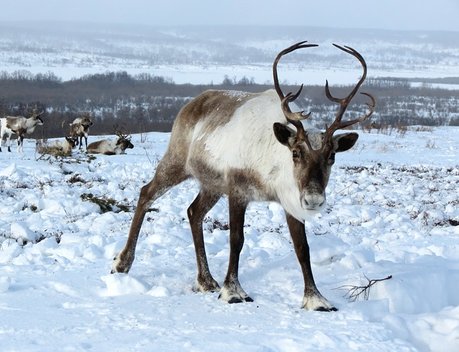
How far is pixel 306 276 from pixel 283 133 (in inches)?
42.6

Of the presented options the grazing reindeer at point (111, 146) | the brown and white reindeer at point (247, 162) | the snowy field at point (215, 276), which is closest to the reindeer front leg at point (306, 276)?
the brown and white reindeer at point (247, 162)

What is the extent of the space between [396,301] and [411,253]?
1762mm

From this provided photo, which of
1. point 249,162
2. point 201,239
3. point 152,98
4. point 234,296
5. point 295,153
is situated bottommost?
point 152,98

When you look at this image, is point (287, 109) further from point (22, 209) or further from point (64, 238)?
point (22, 209)

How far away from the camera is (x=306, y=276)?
15.2ft

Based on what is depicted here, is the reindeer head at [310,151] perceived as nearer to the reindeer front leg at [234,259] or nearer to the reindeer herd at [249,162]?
the reindeer herd at [249,162]

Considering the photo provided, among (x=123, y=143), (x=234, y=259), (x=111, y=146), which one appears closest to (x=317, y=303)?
(x=234, y=259)

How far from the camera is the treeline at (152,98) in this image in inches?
2461

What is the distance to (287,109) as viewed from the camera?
15.0 ft

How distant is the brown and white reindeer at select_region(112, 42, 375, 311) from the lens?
4.39m

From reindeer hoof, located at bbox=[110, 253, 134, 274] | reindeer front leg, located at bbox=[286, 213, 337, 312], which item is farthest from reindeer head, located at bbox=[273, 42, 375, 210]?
reindeer hoof, located at bbox=[110, 253, 134, 274]

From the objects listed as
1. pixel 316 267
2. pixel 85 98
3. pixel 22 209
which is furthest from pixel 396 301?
pixel 85 98

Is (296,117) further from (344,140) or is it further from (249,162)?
(249,162)

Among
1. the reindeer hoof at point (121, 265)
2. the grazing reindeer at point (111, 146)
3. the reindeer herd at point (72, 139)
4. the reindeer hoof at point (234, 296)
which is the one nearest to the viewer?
the reindeer hoof at point (234, 296)
